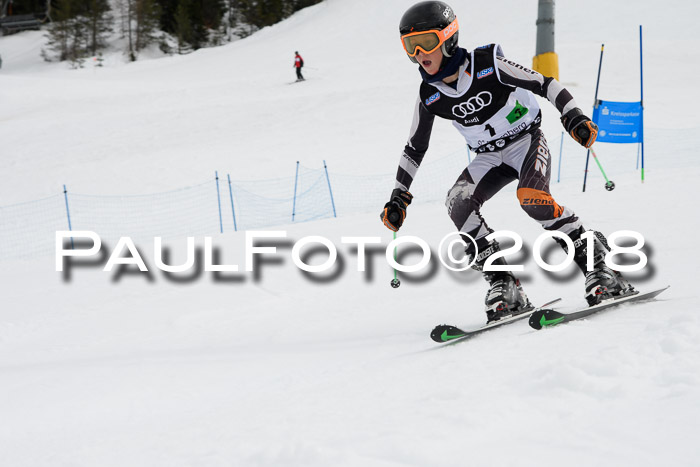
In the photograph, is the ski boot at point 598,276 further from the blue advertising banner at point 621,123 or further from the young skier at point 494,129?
the blue advertising banner at point 621,123

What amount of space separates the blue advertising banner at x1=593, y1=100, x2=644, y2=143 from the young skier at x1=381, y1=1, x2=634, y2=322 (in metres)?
6.73

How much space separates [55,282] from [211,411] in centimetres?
573

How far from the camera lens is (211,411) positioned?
2.80 m

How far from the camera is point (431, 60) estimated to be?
3.53 m

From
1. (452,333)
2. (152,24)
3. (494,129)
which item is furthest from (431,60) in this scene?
(152,24)

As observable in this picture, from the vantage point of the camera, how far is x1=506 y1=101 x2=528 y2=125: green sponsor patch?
12.1 feet

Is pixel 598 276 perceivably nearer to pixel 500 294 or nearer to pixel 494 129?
pixel 500 294

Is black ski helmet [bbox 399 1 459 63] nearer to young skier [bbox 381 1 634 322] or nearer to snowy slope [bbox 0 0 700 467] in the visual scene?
young skier [bbox 381 1 634 322]

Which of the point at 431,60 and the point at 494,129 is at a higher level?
the point at 431,60

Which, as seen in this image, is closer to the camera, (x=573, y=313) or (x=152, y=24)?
(x=573, y=313)

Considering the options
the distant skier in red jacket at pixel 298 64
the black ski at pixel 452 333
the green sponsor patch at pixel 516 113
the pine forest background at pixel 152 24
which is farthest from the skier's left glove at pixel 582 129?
the pine forest background at pixel 152 24

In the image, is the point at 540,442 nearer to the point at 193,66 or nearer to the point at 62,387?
the point at 62,387

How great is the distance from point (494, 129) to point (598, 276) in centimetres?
113

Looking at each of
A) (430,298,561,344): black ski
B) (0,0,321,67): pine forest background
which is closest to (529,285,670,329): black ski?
(430,298,561,344): black ski
